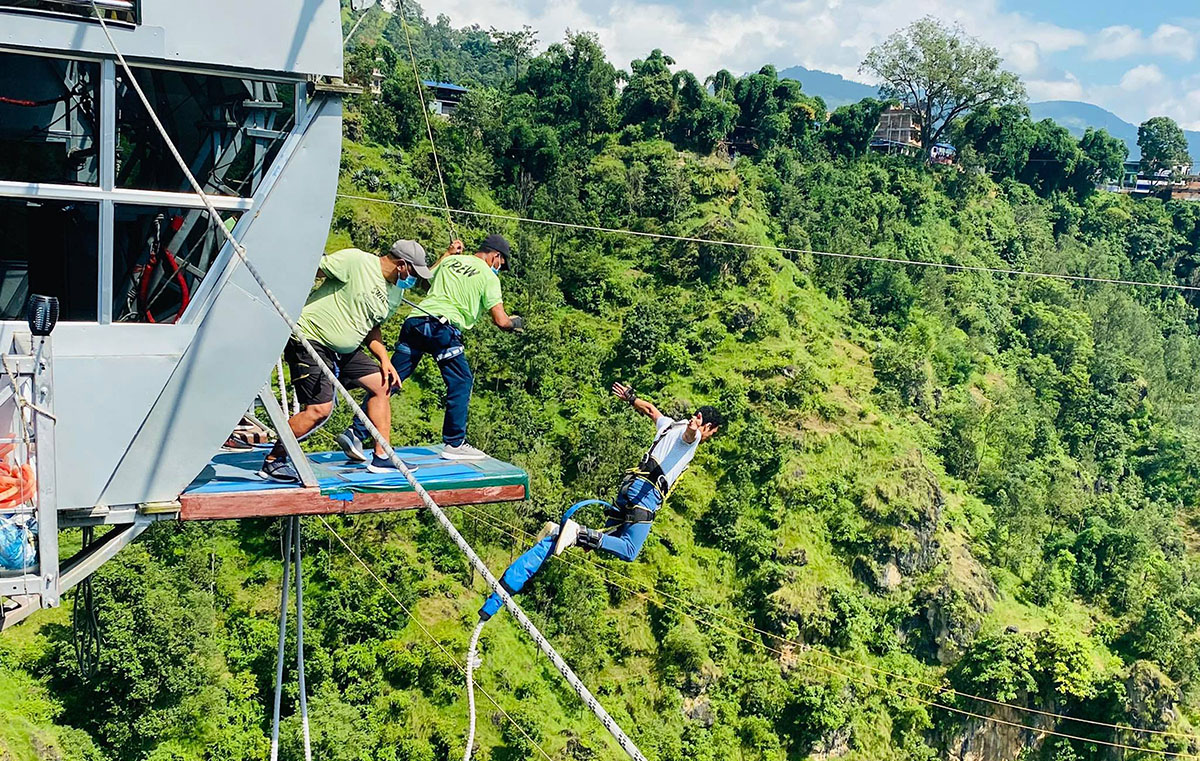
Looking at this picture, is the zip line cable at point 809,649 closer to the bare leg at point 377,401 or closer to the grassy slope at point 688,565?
the grassy slope at point 688,565

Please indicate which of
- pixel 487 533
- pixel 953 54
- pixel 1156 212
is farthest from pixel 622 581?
pixel 1156 212

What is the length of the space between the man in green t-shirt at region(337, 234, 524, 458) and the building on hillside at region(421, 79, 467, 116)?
97.2 feet

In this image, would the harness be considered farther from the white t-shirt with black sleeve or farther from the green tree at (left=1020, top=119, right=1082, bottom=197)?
the green tree at (left=1020, top=119, right=1082, bottom=197)

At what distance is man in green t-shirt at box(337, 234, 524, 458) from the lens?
20.2 feet

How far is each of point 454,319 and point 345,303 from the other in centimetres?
87

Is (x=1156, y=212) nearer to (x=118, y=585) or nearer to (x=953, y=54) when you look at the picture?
(x=953, y=54)

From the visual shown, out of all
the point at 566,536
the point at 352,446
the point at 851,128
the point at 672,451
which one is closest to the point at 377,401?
the point at 352,446

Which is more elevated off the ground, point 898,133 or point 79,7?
point 898,133

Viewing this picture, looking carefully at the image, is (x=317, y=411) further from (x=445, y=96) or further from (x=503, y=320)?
(x=445, y=96)

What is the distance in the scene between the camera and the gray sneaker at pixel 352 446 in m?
5.77

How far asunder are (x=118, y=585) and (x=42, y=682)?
1.76 m

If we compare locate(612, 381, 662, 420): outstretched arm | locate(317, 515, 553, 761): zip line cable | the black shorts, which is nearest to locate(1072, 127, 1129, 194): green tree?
locate(317, 515, 553, 761): zip line cable

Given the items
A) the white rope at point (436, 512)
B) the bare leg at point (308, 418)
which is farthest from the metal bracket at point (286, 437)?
the bare leg at point (308, 418)

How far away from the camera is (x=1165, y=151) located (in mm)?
47281
